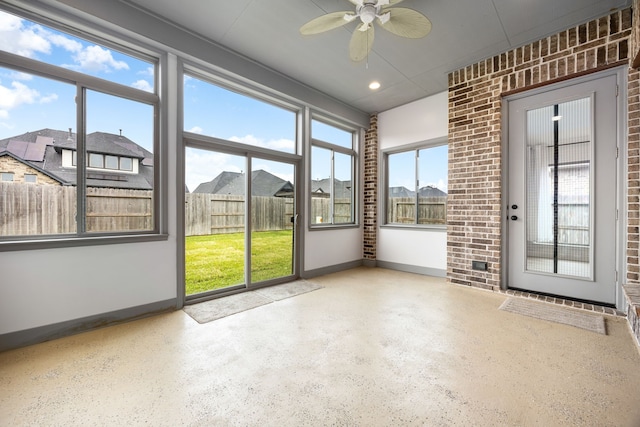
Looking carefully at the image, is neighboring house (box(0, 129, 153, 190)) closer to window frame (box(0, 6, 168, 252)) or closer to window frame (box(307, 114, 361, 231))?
window frame (box(0, 6, 168, 252))

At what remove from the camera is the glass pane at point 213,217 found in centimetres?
341

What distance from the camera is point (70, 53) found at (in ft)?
8.35

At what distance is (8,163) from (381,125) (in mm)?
5165

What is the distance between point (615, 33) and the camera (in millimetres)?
2836

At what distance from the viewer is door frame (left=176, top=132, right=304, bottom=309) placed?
314 centimetres

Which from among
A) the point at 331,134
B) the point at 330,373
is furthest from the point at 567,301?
the point at 331,134

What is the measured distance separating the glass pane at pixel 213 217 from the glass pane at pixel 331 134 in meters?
1.59

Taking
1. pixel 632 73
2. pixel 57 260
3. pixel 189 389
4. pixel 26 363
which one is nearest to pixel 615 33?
pixel 632 73

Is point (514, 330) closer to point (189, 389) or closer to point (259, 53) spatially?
point (189, 389)

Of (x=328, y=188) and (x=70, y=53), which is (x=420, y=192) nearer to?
(x=328, y=188)

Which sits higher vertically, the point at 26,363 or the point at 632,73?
the point at 632,73

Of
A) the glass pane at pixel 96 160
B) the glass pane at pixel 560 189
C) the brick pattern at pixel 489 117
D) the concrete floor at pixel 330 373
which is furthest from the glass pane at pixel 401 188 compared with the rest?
the glass pane at pixel 96 160

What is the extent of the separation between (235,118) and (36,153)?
207cm

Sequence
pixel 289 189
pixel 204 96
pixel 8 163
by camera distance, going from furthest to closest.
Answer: pixel 289 189, pixel 204 96, pixel 8 163
